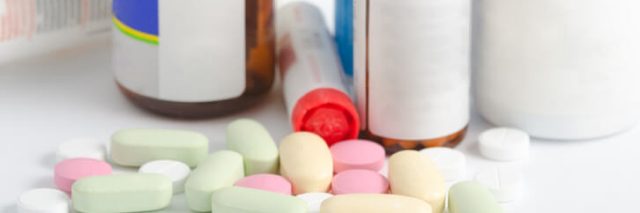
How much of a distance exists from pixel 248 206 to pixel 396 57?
0.47ft

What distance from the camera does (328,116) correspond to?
0.87 m

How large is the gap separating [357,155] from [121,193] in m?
0.15

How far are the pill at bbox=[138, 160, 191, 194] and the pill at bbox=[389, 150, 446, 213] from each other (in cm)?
12

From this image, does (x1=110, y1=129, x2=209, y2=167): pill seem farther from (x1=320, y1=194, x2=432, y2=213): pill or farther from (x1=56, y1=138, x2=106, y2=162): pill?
(x1=320, y1=194, x2=432, y2=213): pill

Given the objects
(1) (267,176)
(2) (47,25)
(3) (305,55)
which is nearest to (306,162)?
(1) (267,176)

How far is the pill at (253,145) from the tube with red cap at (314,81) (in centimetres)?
2

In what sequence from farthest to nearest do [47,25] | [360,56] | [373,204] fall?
[47,25] < [360,56] < [373,204]

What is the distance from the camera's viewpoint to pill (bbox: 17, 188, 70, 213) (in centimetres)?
77

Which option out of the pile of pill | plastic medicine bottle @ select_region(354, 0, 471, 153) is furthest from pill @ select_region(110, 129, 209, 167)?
plastic medicine bottle @ select_region(354, 0, 471, 153)

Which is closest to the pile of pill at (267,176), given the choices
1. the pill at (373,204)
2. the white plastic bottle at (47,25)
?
the pill at (373,204)

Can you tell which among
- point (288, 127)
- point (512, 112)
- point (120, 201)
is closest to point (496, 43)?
point (512, 112)

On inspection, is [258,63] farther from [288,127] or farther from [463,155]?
[463,155]

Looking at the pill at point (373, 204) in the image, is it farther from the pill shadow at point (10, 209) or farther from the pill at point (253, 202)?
the pill shadow at point (10, 209)

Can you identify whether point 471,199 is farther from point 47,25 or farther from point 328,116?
point 47,25
